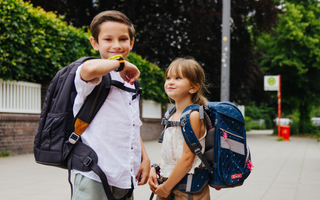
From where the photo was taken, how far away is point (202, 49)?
643 inches

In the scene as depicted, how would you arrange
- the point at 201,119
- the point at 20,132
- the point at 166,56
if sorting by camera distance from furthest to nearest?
Result: 1. the point at 166,56
2. the point at 20,132
3. the point at 201,119

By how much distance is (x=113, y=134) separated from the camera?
5.89ft

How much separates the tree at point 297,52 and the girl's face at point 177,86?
19.7 metres

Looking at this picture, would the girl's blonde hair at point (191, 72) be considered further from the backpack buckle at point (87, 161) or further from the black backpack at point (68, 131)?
the backpack buckle at point (87, 161)

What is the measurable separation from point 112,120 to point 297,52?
2129 cm

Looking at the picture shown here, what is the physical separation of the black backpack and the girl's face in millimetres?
655

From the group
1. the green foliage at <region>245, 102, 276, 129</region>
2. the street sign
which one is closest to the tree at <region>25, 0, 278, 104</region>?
the street sign

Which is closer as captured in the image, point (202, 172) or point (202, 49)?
point (202, 172)

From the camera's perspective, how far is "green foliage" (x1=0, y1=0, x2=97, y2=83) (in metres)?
7.65

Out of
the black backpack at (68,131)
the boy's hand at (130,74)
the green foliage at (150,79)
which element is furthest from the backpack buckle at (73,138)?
the green foliage at (150,79)

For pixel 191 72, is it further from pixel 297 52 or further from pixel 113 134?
pixel 297 52

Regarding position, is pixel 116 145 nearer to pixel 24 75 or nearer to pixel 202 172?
pixel 202 172

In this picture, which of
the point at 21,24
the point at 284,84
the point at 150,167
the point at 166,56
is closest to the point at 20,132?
the point at 21,24

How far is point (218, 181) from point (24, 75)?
25.5ft
